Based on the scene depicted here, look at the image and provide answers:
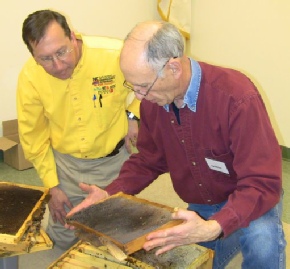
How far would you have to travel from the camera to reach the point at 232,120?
1.45 m

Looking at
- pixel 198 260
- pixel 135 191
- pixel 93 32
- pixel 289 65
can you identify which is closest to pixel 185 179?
pixel 135 191

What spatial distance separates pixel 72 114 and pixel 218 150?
35.4 inches

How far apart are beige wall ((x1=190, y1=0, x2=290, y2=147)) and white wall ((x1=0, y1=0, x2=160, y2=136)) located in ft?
2.09

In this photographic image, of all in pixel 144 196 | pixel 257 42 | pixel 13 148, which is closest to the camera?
pixel 144 196

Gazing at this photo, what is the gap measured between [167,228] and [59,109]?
3.45 feet

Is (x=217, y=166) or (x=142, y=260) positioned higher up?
(x=217, y=166)

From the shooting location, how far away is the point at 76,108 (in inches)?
85.2

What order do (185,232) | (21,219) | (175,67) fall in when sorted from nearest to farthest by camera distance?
(185,232)
(175,67)
(21,219)

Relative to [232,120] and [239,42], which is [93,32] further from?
[232,120]

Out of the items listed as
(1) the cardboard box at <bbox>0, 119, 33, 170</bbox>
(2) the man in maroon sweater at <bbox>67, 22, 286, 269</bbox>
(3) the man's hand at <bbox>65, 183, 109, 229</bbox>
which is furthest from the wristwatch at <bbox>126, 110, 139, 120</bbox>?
(1) the cardboard box at <bbox>0, 119, 33, 170</bbox>

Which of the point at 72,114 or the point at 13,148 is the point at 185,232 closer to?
the point at 72,114

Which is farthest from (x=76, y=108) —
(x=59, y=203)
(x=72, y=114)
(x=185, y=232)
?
(x=185, y=232)

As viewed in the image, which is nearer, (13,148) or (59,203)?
(59,203)

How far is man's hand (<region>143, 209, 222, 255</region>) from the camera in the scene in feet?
4.26
